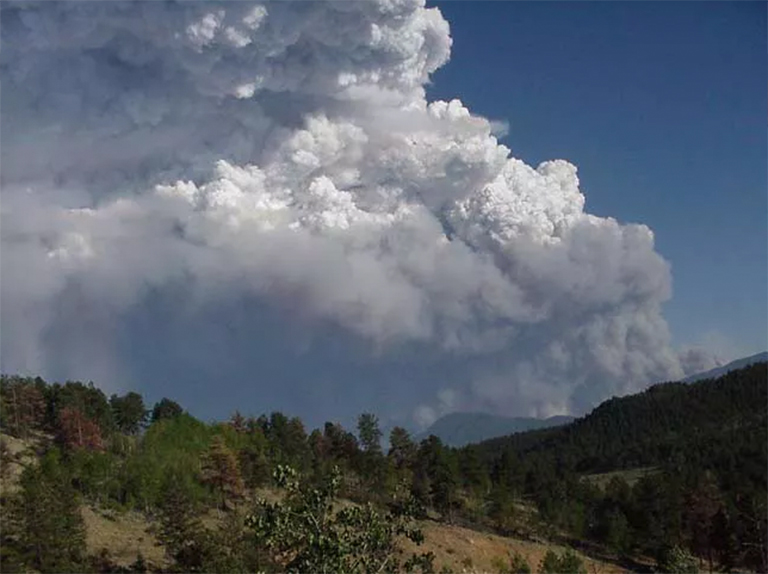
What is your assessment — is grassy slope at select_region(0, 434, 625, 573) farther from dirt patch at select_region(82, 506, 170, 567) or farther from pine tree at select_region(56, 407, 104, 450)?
pine tree at select_region(56, 407, 104, 450)

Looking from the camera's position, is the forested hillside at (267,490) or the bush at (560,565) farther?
the forested hillside at (267,490)

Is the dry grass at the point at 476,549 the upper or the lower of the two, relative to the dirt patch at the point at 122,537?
lower

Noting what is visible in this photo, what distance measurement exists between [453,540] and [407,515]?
170ft

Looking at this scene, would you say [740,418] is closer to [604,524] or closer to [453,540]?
[604,524]

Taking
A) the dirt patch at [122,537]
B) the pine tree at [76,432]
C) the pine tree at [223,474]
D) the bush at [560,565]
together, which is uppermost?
the pine tree at [76,432]

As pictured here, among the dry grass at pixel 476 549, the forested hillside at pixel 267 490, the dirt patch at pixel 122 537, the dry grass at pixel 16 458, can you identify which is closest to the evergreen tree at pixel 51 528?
the forested hillside at pixel 267 490

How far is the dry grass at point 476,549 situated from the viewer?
5444 centimetres

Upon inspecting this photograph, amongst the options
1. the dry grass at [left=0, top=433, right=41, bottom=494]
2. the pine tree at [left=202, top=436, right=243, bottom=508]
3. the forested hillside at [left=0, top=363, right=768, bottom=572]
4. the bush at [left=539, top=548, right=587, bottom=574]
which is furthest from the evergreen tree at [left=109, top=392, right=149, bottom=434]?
the bush at [left=539, top=548, right=587, bottom=574]

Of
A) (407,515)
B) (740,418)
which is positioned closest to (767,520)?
(407,515)

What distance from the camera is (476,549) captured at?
59062 millimetres

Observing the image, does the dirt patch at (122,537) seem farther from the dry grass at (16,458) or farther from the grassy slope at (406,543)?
the dry grass at (16,458)

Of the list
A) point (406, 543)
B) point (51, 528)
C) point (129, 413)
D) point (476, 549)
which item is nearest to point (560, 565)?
point (406, 543)

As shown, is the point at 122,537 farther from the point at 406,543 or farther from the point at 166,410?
the point at 166,410

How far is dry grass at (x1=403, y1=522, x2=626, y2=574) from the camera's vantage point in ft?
179
